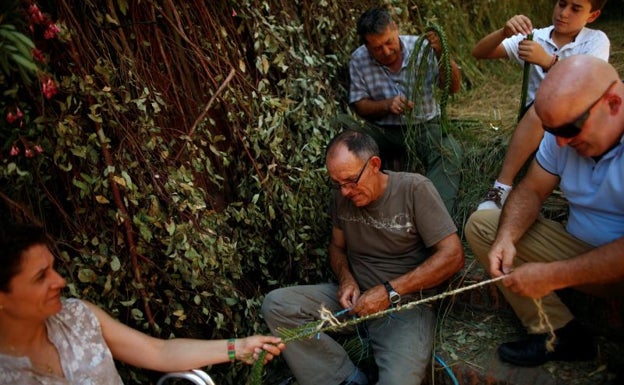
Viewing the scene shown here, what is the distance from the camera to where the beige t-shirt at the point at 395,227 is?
9.11 feet

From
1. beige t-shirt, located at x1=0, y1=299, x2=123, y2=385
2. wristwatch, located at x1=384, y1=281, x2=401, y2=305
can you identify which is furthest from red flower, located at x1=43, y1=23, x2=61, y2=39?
wristwatch, located at x1=384, y1=281, x2=401, y2=305

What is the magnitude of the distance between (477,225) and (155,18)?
193 centimetres

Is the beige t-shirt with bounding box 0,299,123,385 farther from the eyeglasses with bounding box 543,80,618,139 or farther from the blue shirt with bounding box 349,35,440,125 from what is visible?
the blue shirt with bounding box 349,35,440,125

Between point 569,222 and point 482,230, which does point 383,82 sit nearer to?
point 482,230

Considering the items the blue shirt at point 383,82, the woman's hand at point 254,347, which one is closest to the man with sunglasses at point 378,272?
the woman's hand at point 254,347

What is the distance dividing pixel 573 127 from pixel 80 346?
2.08 metres

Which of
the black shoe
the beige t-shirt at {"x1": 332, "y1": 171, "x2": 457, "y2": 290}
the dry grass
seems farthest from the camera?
the dry grass

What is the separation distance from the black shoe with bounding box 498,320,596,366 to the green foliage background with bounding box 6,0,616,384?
1.33m

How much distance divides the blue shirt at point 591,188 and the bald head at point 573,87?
0.85ft

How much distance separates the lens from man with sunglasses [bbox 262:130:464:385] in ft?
8.95

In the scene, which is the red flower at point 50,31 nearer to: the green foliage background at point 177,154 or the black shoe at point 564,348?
the green foliage background at point 177,154

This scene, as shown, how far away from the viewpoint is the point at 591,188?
7.88 feet

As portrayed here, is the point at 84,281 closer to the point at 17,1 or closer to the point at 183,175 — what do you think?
the point at 183,175

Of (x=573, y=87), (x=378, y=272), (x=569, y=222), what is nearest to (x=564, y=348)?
(x=569, y=222)
